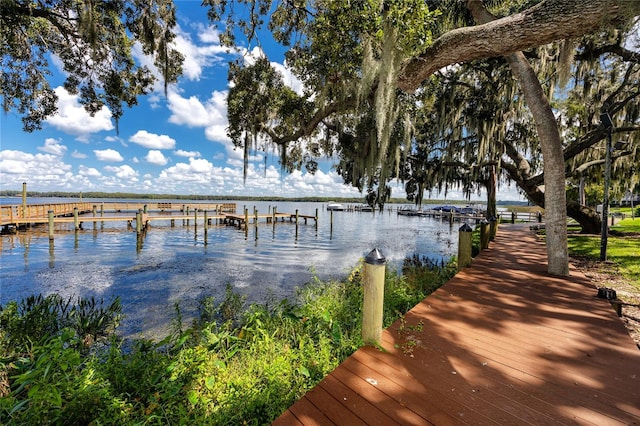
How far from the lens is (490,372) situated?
7.49 ft

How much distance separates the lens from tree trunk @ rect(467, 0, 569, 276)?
5117 mm

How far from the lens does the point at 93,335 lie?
5.14 metres

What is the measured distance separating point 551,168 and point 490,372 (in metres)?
4.65

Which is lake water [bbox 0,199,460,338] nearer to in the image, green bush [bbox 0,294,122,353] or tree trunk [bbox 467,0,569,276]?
green bush [bbox 0,294,122,353]

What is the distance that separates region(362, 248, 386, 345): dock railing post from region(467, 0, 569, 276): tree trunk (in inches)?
182

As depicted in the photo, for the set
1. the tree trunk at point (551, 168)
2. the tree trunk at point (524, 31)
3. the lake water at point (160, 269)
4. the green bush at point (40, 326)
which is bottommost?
the lake water at point (160, 269)

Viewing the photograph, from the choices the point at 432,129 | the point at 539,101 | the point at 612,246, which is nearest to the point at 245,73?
the point at 539,101

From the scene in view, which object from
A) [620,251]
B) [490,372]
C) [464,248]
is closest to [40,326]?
[490,372]

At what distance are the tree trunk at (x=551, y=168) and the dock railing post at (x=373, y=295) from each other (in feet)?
15.2

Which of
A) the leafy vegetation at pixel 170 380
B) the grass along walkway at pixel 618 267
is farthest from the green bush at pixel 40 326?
the grass along walkway at pixel 618 267

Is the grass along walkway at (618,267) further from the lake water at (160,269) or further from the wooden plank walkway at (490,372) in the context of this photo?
the lake water at (160,269)

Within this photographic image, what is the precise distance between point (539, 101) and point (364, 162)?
4.32m

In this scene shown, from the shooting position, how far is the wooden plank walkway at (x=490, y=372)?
1829 mm

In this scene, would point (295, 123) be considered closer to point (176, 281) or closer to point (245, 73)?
point (245, 73)
